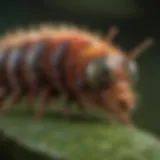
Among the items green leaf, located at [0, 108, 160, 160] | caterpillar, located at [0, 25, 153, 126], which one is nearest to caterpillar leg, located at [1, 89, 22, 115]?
caterpillar, located at [0, 25, 153, 126]

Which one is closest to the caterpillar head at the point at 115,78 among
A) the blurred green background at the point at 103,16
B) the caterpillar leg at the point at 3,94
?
the caterpillar leg at the point at 3,94

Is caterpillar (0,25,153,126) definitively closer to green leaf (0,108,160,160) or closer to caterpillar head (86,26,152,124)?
caterpillar head (86,26,152,124)

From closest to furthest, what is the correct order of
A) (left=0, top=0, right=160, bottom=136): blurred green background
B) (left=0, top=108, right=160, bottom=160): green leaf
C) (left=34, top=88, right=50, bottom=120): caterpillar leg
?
(left=0, top=108, right=160, bottom=160): green leaf → (left=34, top=88, right=50, bottom=120): caterpillar leg → (left=0, top=0, right=160, bottom=136): blurred green background

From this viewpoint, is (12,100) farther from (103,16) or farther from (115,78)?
(103,16)

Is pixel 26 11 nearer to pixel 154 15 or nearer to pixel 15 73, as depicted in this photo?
pixel 154 15

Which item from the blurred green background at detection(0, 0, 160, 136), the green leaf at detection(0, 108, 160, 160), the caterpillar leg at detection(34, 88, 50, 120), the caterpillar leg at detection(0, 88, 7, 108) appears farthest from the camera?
the blurred green background at detection(0, 0, 160, 136)

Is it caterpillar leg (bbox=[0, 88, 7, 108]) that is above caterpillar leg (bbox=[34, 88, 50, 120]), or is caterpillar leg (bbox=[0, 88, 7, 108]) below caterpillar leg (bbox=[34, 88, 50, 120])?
above

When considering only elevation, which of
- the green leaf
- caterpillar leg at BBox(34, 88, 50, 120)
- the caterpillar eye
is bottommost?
the green leaf

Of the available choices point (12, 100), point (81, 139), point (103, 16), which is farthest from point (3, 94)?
point (103, 16)
